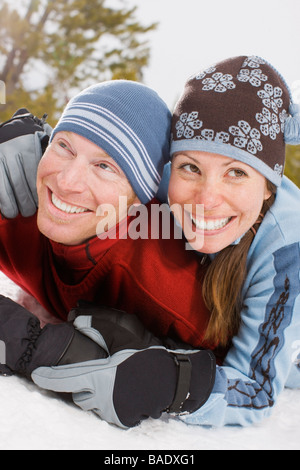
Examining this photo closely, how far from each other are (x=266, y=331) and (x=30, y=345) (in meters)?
0.75

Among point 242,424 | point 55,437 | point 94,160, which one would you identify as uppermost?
point 94,160

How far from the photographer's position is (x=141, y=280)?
177 cm

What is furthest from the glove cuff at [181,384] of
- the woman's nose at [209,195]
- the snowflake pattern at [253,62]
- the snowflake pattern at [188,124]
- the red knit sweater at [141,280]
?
the snowflake pattern at [253,62]

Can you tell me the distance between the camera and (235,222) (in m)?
1.64

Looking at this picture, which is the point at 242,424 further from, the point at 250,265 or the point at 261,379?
the point at 250,265

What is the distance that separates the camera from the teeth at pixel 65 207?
5.37ft

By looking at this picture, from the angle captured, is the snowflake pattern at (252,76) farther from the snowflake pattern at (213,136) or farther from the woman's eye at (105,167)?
the woman's eye at (105,167)


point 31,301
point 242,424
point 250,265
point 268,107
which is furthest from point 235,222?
point 31,301

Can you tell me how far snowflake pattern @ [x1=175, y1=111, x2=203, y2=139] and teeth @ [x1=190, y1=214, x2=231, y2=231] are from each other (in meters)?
0.27

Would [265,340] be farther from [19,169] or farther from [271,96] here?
[19,169]

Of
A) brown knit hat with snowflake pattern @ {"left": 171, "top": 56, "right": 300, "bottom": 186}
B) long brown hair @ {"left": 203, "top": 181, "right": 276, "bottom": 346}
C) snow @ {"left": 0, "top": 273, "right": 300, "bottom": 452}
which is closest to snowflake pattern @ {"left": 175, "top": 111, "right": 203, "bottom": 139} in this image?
brown knit hat with snowflake pattern @ {"left": 171, "top": 56, "right": 300, "bottom": 186}

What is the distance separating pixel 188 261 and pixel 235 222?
0.92ft

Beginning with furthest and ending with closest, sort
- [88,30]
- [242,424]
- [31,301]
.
→ 1. [88,30]
2. [31,301]
3. [242,424]

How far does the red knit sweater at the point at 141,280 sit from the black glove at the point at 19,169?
18 cm
